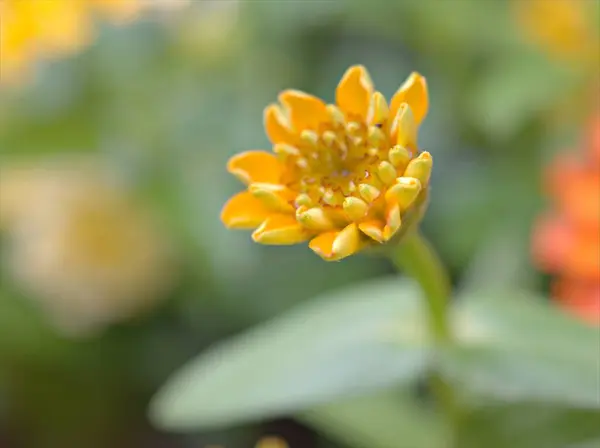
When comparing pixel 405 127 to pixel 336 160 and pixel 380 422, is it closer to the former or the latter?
pixel 336 160

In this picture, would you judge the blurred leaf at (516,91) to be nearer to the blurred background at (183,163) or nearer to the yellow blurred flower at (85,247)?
the blurred background at (183,163)

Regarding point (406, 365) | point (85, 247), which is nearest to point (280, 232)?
point (406, 365)

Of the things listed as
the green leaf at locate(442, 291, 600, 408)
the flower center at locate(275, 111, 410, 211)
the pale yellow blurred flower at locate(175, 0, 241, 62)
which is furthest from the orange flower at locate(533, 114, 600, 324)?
the pale yellow blurred flower at locate(175, 0, 241, 62)

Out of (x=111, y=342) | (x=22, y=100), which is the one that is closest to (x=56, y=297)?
(x=111, y=342)

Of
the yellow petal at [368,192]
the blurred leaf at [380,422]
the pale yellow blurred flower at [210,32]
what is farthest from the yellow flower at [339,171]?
the pale yellow blurred flower at [210,32]

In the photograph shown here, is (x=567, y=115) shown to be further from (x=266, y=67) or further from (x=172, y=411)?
(x=172, y=411)

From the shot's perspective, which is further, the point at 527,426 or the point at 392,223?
the point at 527,426

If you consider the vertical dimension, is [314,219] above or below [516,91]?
below
